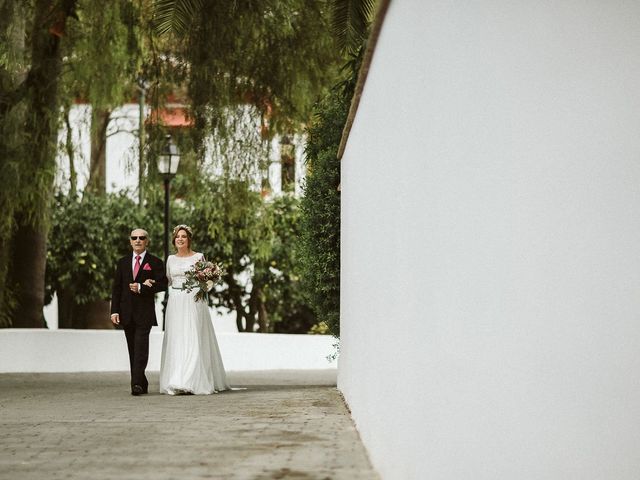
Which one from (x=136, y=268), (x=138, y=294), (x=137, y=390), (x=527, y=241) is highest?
(x=527, y=241)

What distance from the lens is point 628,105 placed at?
10.2 feet

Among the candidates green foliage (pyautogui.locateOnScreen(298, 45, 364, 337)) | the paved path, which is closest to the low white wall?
the paved path

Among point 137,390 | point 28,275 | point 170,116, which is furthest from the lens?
point 28,275

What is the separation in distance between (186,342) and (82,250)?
11.9m

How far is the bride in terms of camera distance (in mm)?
13297

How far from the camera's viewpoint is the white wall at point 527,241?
309 centimetres

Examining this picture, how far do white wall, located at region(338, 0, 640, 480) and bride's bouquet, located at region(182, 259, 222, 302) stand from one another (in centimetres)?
875

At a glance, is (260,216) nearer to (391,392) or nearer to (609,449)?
(391,392)

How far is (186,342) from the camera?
1347 centimetres

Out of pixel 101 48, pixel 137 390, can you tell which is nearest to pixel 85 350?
pixel 101 48

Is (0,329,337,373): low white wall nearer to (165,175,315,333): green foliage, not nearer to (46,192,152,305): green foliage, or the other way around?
(165,175,315,333): green foliage

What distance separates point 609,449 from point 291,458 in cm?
411

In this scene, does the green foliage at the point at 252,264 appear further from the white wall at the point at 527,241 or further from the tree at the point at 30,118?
the white wall at the point at 527,241

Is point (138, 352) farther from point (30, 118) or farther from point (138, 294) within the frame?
point (30, 118)
